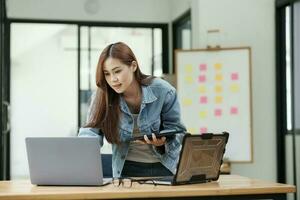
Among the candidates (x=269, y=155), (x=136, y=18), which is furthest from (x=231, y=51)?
(x=136, y=18)

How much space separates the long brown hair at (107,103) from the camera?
7.77 feet

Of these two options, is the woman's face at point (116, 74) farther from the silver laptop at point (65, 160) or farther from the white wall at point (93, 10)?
the white wall at point (93, 10)

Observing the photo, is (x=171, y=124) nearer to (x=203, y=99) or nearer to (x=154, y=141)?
(x=154, y=141)

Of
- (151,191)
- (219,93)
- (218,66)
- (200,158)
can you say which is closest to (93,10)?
(218,66)

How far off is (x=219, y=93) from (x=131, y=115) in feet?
8.67

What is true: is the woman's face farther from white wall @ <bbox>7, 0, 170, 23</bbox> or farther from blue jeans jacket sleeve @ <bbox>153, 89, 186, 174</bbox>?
white wall @ <bbox>7, 0, 170, 23</bbox>

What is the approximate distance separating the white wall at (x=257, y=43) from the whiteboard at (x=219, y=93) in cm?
23

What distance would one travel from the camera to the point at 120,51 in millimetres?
2377

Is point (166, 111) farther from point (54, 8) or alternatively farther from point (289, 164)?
point (54, 8)

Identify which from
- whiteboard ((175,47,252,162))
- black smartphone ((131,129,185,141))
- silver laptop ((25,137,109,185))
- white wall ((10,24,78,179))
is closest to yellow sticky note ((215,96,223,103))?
whiteboard ((175,47,252,162))

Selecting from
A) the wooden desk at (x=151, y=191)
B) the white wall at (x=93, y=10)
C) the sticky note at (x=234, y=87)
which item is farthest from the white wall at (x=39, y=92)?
the wooden desk at (x=151, y=191)

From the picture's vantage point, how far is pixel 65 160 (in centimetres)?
204

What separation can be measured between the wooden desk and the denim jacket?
1.04 feet

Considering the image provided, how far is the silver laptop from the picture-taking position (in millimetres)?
2018
